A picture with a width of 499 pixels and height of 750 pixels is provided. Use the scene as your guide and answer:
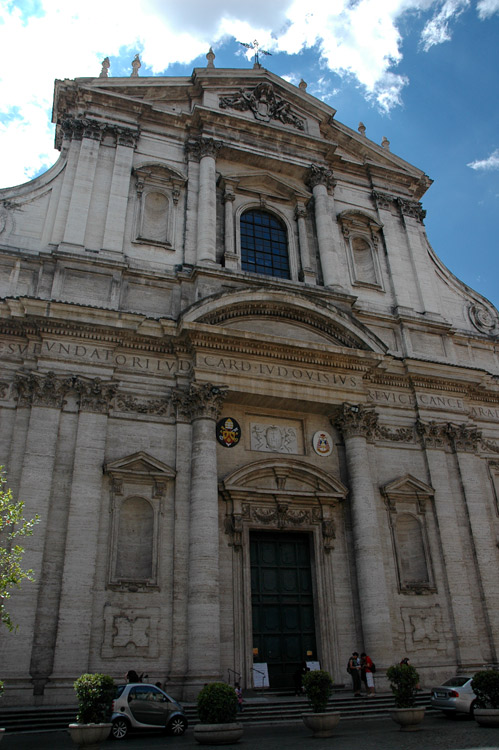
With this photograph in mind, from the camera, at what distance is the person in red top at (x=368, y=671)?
14.3 meters

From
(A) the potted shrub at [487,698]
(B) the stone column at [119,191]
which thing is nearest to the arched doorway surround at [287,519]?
(A) the potted shrub at [487,698]

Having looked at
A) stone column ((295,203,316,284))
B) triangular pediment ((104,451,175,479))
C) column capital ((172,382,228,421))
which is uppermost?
stone column ((295,203,316,284))

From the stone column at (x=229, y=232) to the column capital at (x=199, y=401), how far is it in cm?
486

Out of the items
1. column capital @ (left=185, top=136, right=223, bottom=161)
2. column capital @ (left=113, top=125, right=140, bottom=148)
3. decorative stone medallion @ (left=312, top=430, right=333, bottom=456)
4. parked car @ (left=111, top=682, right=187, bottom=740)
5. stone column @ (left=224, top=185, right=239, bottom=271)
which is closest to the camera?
parked car @ (left=111, top=682, right=187, bottom=740)

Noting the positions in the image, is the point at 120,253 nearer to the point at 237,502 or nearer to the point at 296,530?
the point at 237,502

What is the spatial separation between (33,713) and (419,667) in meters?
9.71

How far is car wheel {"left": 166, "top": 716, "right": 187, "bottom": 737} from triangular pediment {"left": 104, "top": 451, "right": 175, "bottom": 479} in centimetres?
585

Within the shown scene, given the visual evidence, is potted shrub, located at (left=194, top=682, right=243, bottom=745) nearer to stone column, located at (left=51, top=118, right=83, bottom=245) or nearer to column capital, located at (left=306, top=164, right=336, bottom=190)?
stone column, located at (left=51, top=118, right=83, bottom=245)

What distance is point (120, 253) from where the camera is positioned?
719 inches

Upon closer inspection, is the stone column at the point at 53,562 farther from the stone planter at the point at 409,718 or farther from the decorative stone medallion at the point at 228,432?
the stone planter at the point at 409,718

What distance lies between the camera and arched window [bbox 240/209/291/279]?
20938 mm

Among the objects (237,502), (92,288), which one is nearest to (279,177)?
(92,288)

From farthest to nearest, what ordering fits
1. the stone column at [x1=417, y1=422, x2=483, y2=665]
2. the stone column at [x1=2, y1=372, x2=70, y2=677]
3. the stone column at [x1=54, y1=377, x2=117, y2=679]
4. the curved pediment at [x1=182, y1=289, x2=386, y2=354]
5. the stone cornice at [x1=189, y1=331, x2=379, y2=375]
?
1. the curved pediment at [x1=182, y1=289, x2=386, y2=354]
2. the stone cornice at [x1=189, y1=331, x2=379, y2=375]
3. the stone column at [x1=417, y1=422, x2=483, y2=665]
4. the stone column at [x1=54, y1=377, x2=117, y2=679]
5. the stone column at [x1=2, y1=372, x2=70, y2=677]

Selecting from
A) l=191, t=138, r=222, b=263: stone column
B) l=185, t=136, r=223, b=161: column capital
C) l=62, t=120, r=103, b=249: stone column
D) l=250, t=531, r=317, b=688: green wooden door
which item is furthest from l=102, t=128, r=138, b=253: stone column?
l=250, t=531, r=317, b=688: green wooden door
